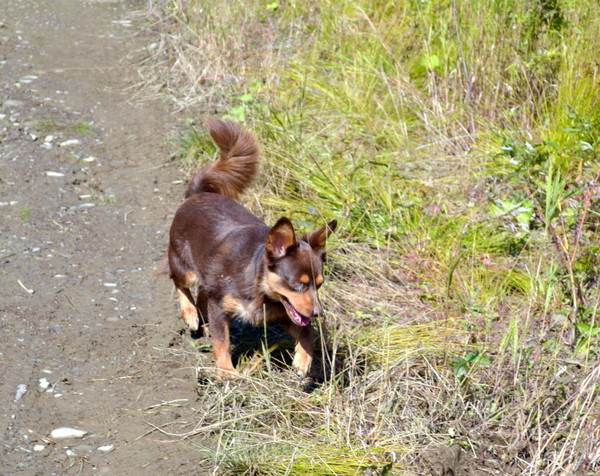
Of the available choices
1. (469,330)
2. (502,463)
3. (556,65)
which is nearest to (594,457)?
(502,463)

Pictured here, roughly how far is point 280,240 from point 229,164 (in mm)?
1276

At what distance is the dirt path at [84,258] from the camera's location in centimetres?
421

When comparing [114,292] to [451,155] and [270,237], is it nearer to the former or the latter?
[270,237]

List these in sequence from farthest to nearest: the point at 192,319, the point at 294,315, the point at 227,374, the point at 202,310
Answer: the point at 202,310, the point at 192,319, the point at 227,374, the point at 294,315

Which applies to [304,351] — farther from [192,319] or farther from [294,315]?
[192,319]

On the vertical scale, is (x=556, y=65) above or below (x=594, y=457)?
above

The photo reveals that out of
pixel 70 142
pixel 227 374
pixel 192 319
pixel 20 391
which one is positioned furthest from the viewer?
pixel 70 142

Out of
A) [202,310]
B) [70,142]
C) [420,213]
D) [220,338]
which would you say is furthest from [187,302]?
[70,142]

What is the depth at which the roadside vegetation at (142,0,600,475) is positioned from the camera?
170 inches

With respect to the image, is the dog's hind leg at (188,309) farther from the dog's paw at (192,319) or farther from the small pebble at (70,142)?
the small pebble at (70,142)

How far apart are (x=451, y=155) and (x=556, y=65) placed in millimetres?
1041

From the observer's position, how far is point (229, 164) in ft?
17.6

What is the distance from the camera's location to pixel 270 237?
423 centimetres

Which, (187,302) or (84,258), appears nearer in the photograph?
(187,302)
